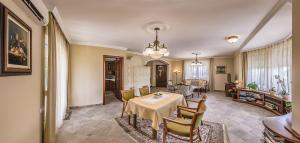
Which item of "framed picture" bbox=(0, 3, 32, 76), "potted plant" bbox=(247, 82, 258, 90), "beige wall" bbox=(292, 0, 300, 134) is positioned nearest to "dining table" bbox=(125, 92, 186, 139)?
"beige wall" bbox=(292, 0, 300, 134)

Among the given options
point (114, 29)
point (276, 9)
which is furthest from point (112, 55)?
point (276, 9)

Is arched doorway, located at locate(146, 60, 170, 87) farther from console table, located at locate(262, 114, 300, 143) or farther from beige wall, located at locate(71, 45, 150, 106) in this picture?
console table, located at locate(262, 114, 300, 143)

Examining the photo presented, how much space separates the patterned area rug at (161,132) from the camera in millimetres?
2658

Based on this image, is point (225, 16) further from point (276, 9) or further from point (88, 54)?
point (88, 54)

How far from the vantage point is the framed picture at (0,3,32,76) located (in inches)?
47.5

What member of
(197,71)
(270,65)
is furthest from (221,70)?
(270,65)

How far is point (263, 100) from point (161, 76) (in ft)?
24.4

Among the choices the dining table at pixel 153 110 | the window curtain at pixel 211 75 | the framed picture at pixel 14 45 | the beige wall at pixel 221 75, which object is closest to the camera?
the framed picture at pixel 14 45

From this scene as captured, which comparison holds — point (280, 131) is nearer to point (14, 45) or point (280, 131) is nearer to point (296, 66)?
point (296, 66)

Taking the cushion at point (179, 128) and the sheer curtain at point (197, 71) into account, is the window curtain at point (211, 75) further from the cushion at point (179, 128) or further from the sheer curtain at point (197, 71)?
the cushion at point (179, 128)

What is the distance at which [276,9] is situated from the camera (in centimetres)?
228

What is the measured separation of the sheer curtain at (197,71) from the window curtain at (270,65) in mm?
3437

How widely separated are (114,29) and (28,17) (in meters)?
1.89

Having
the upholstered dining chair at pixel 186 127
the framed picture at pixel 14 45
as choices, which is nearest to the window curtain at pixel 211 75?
the upholstered dining chair at pixel 186 127
